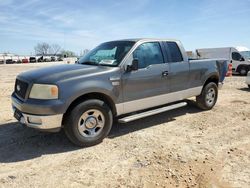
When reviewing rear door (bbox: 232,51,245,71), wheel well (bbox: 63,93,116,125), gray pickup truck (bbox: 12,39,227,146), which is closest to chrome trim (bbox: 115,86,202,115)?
gray pickup truck (bbox: 12,39,227,146)

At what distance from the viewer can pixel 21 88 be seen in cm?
484

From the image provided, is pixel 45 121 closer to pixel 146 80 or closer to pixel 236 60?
pixel 146 80

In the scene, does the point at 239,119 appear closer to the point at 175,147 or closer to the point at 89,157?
the point at 175,147

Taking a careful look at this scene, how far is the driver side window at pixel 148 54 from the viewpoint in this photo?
18.1 feet

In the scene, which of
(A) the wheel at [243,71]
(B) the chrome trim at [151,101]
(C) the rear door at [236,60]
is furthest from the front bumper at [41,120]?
(C) the rear door at [236,60]

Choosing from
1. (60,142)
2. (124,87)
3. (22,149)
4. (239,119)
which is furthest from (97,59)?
(239,119)

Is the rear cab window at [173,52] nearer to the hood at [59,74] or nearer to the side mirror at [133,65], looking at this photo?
the side mirror at [133,65]

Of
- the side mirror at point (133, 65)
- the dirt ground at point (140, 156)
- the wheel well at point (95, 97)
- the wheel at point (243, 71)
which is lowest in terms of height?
the dirt ground at point (140, 156)

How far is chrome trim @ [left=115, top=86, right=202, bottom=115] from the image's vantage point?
207 inches

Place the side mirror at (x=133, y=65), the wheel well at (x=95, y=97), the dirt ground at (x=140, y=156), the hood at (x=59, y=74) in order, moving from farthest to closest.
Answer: the side mirror at (x=133, y=65) < the wheel well at (x=95, y=97) < the hood at (x=59, y=74) < the dirt ground at (x=140, y=156)

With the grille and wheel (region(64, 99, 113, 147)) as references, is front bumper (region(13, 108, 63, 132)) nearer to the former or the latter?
wheel (region(64, 99, 113, 147))

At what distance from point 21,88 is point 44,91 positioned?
28.4 inches

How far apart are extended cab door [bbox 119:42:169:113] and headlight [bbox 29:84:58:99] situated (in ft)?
4.54

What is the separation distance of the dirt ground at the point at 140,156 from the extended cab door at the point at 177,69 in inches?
33.9
